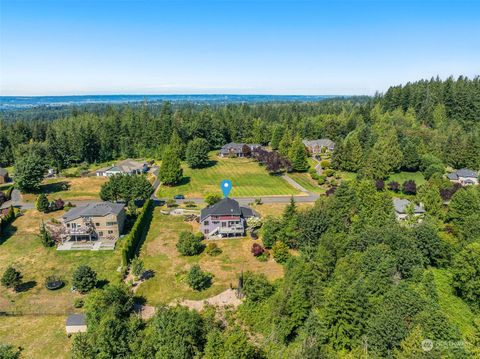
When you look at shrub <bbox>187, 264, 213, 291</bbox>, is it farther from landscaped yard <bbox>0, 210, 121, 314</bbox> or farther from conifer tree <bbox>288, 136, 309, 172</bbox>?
conifer tree <bbox>288, 136, 309, 172</bbox>

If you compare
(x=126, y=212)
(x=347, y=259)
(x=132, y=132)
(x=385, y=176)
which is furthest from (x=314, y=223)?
(x=132, y=132)

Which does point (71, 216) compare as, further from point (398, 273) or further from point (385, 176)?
point (385, 176)

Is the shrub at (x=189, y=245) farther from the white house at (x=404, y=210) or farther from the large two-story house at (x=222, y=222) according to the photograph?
the white house at (x=404, y=210)

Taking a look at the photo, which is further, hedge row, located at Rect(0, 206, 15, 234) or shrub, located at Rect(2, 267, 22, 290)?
hedge row, located at Rect(0, 206, 15, 234)

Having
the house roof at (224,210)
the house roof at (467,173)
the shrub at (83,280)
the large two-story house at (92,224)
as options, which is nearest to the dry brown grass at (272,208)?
the house roof at (224,210)

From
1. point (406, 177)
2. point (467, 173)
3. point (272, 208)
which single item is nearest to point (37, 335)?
point (272, 208)

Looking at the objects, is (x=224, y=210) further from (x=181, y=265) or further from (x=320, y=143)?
(x=320, y=143)

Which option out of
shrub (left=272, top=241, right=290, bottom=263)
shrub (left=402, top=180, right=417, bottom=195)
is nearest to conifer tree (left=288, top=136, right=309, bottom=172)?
shrub (left=402, top=180, right=417, bottom=195)
